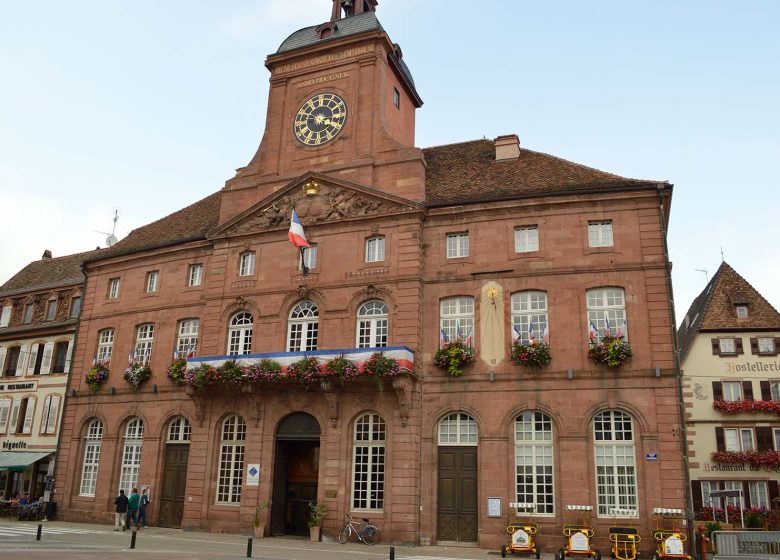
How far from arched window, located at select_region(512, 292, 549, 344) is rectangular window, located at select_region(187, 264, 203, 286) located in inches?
543

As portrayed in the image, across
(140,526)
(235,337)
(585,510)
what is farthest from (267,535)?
(585,510)

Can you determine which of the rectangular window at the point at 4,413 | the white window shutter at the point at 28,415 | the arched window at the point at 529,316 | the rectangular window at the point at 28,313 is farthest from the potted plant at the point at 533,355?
the rectangular window at the point at 28,313

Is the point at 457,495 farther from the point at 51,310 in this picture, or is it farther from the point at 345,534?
the point at 51,310

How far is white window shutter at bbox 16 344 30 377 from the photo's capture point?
120ft

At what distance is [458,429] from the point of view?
79.5ft

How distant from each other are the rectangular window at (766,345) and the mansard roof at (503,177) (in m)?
17.4

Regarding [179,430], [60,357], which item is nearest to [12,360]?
[60,357]

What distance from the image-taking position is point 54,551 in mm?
17406

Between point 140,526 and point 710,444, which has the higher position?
point 710,444

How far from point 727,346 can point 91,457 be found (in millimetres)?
Answer: 31910

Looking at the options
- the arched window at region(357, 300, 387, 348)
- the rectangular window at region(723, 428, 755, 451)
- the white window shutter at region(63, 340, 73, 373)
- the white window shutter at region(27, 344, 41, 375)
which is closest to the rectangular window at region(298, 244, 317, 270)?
the arched window at region(357, 300, 387, 348)

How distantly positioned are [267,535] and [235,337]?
25.4 ft

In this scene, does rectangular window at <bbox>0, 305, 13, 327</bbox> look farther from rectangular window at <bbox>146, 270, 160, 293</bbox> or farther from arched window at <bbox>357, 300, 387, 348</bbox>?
arched window at <bbox>357, 300, 387, 348</bbox>

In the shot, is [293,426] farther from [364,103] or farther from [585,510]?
[364,103]
